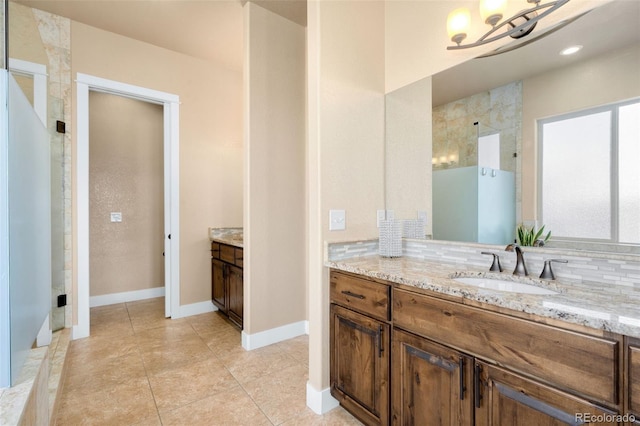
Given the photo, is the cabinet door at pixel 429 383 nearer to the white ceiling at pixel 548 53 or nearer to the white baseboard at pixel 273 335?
the white ceiling at pixel 548 53

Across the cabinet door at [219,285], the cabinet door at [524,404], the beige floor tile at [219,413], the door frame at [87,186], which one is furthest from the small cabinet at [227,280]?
the cabinet door at [524,404]

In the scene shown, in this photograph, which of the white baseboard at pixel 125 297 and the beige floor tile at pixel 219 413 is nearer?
the beige floor tile at pixel 219 413

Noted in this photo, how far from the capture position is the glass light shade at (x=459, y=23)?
1.67 meters


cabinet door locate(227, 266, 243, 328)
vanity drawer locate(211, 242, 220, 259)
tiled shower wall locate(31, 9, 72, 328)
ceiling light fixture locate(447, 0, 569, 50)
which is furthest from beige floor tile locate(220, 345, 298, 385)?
ceiling light fixture locate(447, 0, 569, 50)

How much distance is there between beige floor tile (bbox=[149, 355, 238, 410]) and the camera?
197cm

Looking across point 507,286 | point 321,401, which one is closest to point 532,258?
point 507,286

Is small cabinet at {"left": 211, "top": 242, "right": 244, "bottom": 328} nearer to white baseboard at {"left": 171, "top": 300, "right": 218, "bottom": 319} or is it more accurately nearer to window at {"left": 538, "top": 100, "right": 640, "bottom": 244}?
white baseboard at {"left": 171, "top": 300, "right": 218, "bottom": 319}

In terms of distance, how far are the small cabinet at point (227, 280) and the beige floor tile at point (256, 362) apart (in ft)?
1.45

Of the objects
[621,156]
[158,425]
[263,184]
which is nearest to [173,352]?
[158,425]

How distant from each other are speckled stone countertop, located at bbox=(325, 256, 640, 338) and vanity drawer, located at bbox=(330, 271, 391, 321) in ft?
0.18

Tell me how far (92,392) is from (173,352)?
0.64 m

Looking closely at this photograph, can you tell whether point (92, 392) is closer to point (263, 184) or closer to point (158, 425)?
point (158, 425)

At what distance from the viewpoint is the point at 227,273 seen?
3211 mm

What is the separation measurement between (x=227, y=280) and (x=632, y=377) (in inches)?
120
